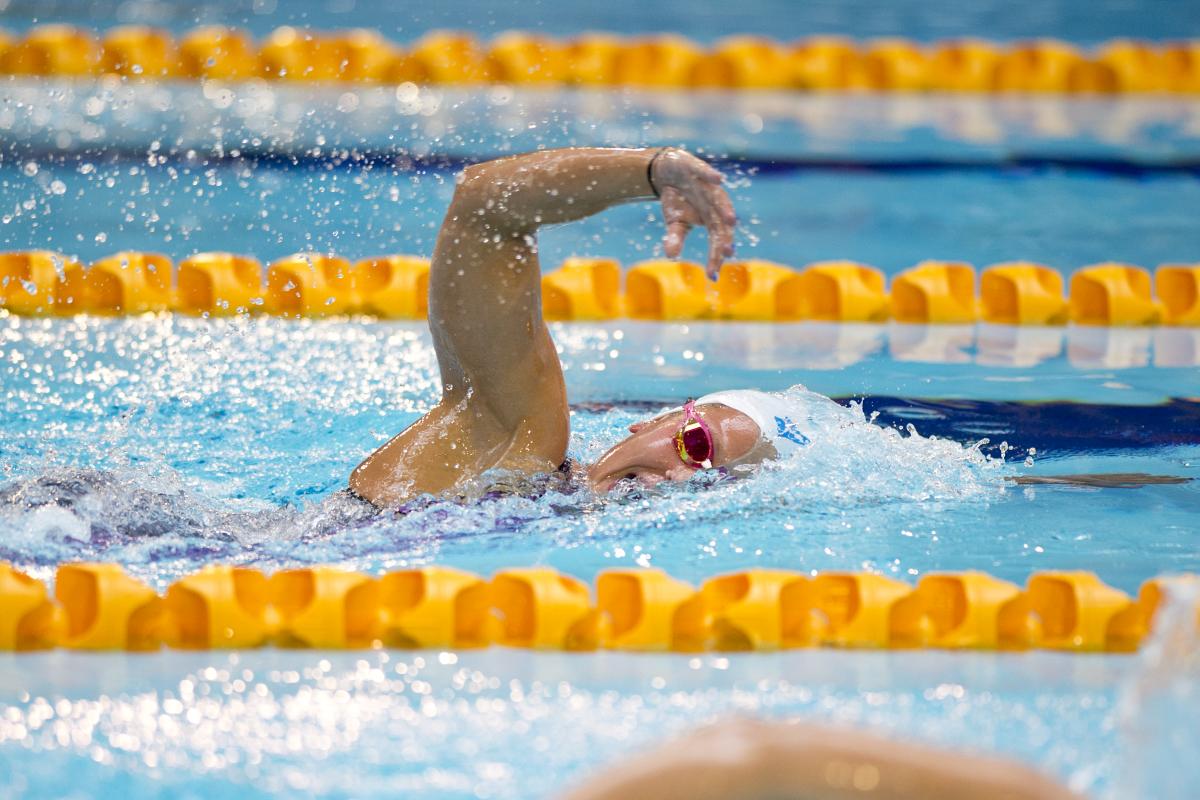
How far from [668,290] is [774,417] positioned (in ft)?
5.80

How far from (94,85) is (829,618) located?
5746 mm

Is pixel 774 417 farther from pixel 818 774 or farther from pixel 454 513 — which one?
pixel 818 774

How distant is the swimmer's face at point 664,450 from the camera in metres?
2.85

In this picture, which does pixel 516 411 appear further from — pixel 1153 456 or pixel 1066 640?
pixel 1153 456

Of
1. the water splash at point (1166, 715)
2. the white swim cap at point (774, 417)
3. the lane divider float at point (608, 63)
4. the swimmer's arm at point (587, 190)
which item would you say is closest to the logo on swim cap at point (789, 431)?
the white swim cap at point (774, 417)

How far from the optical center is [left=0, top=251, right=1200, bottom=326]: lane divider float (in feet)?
14.8

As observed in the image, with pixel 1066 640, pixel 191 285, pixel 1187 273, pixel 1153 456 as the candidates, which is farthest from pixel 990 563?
pixel 191 285

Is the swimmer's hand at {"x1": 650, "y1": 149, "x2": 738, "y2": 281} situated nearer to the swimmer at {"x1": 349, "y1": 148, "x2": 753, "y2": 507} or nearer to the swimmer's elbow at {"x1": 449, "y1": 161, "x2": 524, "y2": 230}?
the swimmer at {"x1": 349, "y1": 148, "x2": 753, "y2": 507}

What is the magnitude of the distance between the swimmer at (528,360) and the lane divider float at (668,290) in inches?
60.4

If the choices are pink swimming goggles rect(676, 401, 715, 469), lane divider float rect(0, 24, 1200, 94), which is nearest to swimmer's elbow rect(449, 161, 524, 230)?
pink swimming goggles rect(676, 401, 715, 469)

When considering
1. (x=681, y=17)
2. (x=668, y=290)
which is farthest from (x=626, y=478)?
(x=681, y=17)

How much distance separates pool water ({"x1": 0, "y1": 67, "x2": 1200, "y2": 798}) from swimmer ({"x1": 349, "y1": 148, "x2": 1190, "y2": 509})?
76mm

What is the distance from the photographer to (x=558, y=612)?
2.41 metres

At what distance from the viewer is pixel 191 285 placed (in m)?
4.52
